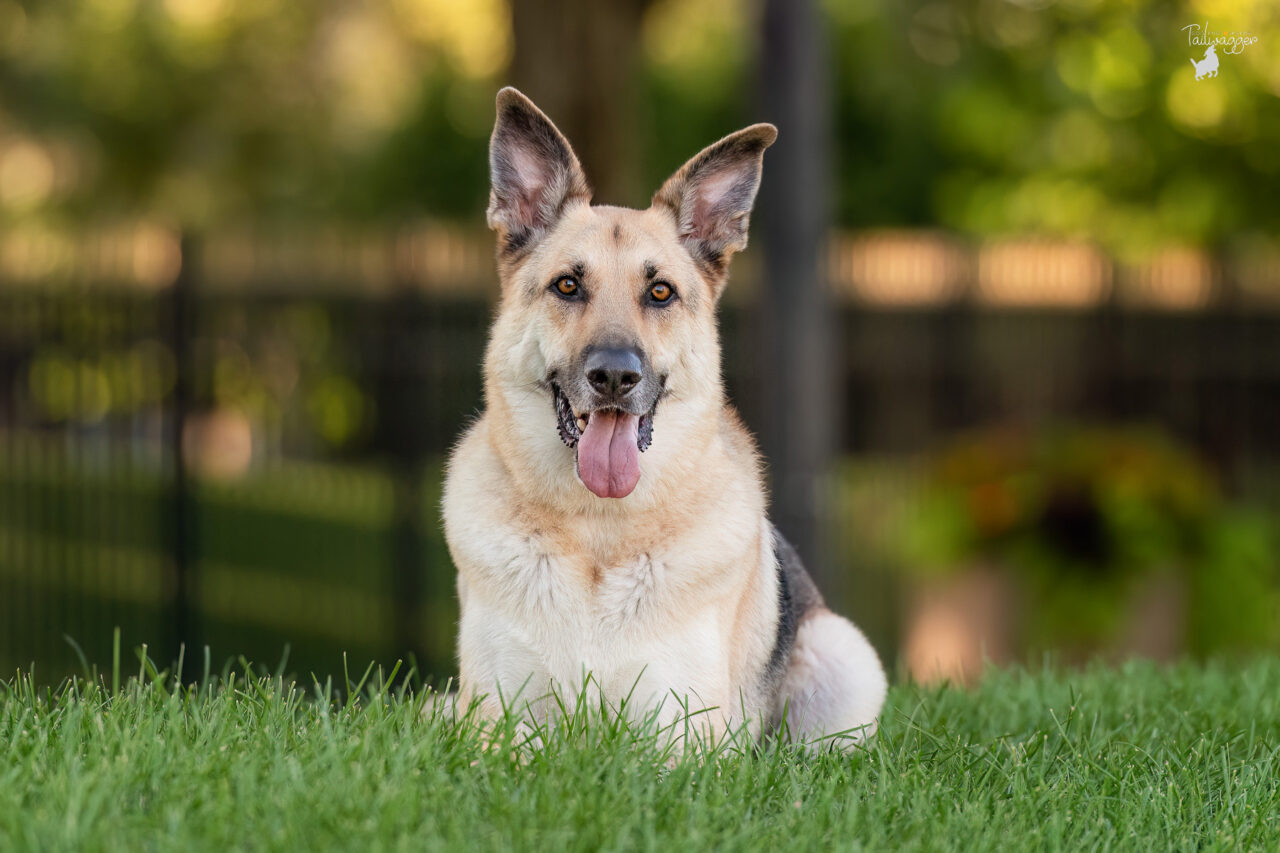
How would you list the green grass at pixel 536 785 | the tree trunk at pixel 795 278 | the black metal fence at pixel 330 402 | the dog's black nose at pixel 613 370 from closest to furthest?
the green grass at pixel 536 785 → the dog's black nose at pixel 613 370 → the tree trunk at pixel 795 278 → the black metal fence at pixel 330 402

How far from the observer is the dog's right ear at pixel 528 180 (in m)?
4.36

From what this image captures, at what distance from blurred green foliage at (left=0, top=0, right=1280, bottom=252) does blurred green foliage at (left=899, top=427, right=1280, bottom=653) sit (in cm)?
306

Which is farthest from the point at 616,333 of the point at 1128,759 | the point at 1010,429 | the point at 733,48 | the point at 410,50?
the point at 733,48

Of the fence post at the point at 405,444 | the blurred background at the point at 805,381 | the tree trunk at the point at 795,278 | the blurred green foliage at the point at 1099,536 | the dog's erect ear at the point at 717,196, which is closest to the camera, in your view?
the dog's erect ear at the point at 717,196

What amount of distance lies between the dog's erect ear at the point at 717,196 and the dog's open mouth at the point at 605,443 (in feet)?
2.61

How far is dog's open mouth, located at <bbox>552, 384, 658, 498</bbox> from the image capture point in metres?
3.88

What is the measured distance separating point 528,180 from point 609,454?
109 centimetres

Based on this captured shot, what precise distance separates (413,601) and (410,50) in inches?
410

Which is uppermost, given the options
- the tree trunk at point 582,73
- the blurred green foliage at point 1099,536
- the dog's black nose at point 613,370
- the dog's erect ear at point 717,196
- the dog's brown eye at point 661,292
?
the tree trunk at point 582,73

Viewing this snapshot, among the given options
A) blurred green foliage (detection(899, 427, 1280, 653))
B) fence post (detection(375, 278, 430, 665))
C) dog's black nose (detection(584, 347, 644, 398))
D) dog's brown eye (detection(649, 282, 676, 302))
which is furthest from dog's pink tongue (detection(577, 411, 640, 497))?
blurred green foliage (detection(899, 427, 1280, 653))

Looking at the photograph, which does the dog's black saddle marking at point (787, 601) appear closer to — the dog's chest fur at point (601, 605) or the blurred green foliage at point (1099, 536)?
the dog's chest fur at point (601, 605)

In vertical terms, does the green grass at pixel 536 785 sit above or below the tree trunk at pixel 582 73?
below

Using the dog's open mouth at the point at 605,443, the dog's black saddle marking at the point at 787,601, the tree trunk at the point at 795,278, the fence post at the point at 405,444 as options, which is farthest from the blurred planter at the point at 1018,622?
the dog's open mouth at the point at 605,443

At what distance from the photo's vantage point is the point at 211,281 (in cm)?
934
